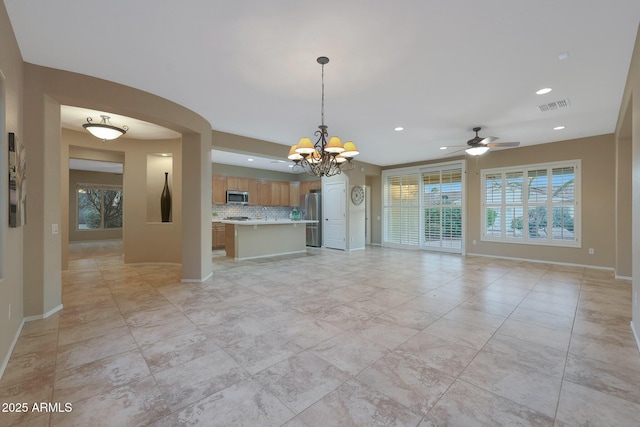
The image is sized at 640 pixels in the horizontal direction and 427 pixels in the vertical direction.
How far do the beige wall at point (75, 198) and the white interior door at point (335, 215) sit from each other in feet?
26.9

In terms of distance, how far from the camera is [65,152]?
516cm

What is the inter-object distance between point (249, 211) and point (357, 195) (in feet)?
13.0

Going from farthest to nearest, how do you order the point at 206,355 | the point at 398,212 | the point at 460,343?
the point at 398,212
the point at 460,343
the point at 206,355

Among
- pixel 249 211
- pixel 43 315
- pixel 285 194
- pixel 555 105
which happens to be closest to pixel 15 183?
pixel 43 315

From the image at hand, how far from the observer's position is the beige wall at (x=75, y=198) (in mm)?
9798

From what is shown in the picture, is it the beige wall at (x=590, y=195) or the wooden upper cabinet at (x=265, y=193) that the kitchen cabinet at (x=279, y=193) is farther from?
the beige wall at (x=590, y=195)

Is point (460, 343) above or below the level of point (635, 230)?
below

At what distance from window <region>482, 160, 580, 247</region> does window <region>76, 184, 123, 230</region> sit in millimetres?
12684

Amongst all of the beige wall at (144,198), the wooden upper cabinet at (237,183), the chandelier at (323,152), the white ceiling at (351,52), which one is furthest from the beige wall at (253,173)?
the chandelier at (323,152)

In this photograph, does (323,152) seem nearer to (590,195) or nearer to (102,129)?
(102,129)

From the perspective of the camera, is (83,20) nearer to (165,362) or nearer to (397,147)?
(165,362)

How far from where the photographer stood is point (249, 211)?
9.84 m

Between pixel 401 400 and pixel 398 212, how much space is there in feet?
24.5

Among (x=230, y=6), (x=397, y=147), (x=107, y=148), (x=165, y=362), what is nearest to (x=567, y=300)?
(x=397, y=147)
